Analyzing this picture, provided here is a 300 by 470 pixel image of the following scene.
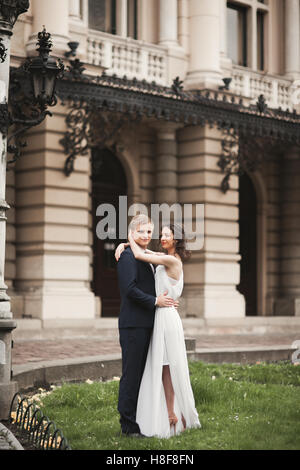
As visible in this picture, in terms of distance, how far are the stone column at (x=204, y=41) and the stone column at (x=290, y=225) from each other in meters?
5.28

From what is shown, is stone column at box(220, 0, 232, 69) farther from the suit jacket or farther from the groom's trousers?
the groom's trousers

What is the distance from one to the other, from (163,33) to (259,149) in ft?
14.9

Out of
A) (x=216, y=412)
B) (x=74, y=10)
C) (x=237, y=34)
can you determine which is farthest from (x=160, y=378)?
(x=237, y=34)

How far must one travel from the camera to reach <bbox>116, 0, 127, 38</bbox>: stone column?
2225 centimetres

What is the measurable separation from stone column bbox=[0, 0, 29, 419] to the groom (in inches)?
62.8

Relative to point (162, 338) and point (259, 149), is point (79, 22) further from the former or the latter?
point (162, 338)

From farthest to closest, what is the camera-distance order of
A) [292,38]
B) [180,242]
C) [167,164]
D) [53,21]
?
[292,38] → [167,164] → [53,21] → [180,242]

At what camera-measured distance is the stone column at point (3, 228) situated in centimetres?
843

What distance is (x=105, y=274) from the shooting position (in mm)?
23047

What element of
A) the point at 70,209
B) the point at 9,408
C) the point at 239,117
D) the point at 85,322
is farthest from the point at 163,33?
the point at 9,408

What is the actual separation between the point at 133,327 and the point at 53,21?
1332 cm

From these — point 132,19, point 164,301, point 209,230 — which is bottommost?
point 164,301

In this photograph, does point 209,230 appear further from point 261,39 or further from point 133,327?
point 133,327

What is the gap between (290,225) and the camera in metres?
27.4
